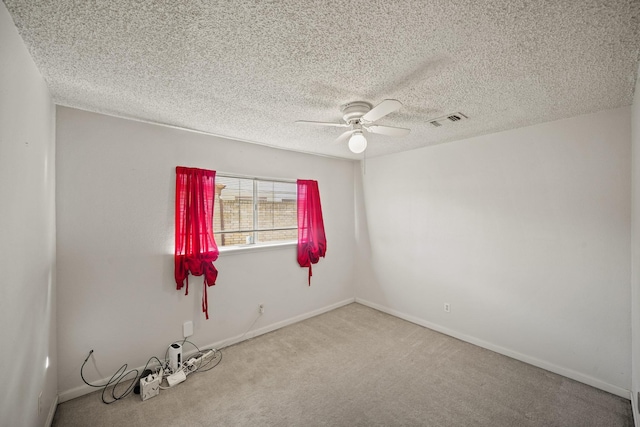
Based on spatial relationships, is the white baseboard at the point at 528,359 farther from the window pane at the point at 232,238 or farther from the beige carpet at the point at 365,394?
the window pane at the point at 232,238

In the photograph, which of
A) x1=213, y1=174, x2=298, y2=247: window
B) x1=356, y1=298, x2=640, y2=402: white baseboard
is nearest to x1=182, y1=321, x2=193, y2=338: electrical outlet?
x1=213, y1=174, x2=298, y2=247: window

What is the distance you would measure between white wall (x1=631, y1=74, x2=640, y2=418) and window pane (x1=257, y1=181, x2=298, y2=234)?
322 centimetres

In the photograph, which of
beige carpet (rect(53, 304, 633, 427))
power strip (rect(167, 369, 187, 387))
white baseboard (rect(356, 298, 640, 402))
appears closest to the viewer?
beige carpet (rect(53, 304, 633, 427))

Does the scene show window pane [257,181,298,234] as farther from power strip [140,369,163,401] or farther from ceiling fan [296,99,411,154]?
power strip [140,369,163,401]

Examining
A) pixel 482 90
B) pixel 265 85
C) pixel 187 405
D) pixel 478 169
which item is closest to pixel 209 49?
pixel 265 85

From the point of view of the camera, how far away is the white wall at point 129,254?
219cm

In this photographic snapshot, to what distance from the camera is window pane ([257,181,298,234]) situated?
3.47m

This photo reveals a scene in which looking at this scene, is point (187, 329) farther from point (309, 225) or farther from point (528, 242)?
point (528, 242)

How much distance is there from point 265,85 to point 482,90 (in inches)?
59.9

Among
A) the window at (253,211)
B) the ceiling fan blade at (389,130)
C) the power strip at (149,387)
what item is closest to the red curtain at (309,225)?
A: the window at (253,211)

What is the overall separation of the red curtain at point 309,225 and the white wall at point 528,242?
43.6 inches

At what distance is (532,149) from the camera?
2.64 metres

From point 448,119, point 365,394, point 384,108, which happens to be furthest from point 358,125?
point 365,394

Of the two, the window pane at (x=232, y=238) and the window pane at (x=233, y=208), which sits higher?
the window pane at (x=233, y=208)
